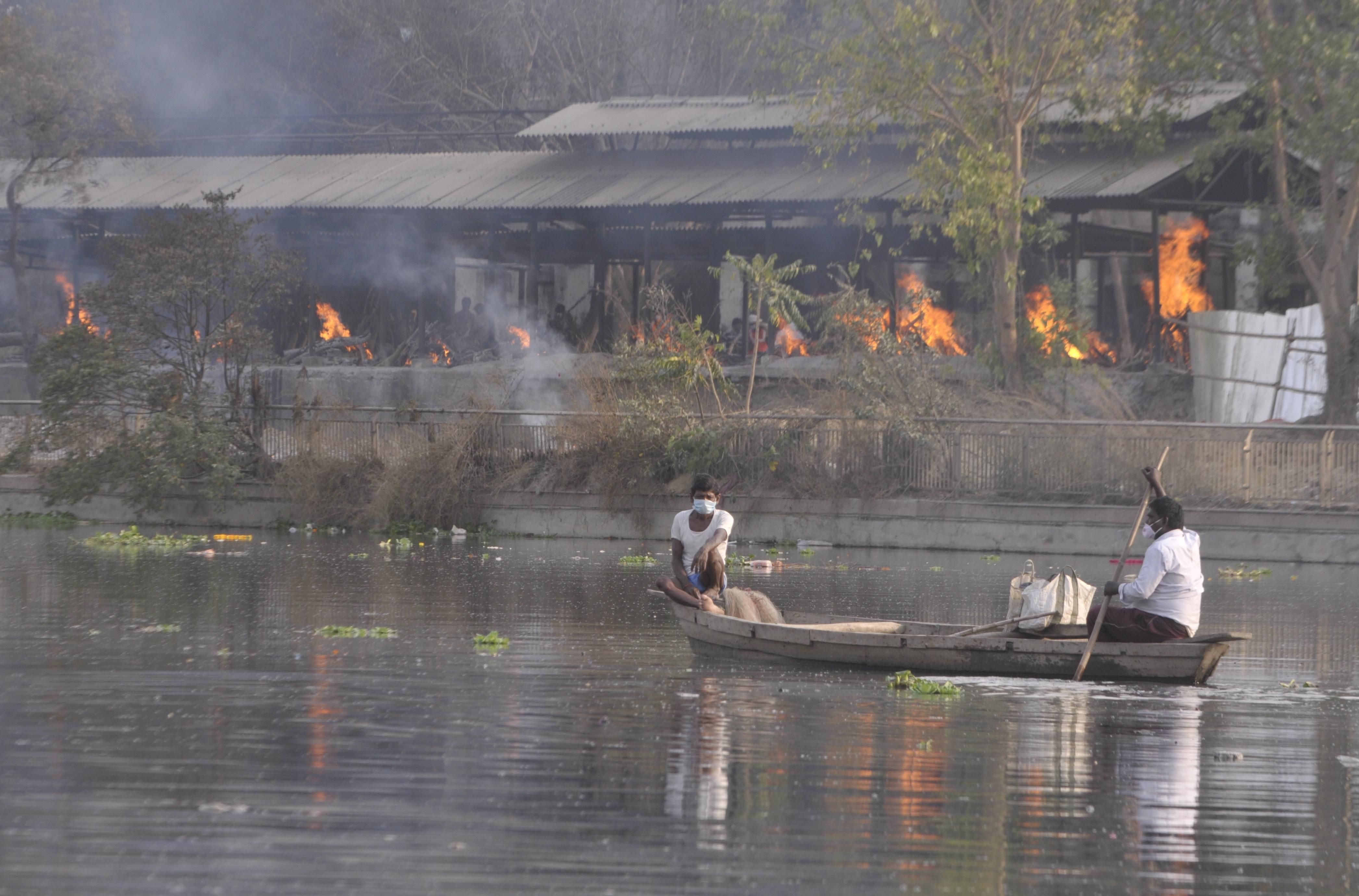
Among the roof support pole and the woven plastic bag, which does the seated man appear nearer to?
the woven plastic bag

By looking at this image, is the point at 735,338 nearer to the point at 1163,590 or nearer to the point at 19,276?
the point at 19,276

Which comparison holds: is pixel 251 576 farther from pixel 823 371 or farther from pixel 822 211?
pixel 822 211

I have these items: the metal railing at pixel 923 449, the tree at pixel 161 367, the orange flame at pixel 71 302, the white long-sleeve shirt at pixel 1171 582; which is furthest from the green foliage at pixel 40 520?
the white long-sleeve shirt at pixel 1171 582

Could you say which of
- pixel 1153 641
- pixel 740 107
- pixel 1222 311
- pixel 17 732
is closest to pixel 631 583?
pixel 1153 641

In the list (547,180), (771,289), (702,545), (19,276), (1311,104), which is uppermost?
(547,180)

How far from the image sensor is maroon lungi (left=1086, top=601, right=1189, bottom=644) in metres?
12.3

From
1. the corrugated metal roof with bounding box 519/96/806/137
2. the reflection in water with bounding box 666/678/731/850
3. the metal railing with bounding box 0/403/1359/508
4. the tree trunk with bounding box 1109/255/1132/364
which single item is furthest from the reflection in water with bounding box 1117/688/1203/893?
the corrugated metal roof with bounding box 519/96/806/137

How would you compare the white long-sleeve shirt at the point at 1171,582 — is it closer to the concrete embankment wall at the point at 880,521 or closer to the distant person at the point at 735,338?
the concrete embankment wall at the point at 880,521

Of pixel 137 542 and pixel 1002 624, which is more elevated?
pixel 137 542

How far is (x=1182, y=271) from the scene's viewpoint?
32.5 metres

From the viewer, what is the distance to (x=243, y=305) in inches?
1112

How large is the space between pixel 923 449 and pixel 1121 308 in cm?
933

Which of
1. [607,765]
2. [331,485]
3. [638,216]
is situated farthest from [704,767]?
[638,216]

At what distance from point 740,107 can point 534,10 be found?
19230 mm
